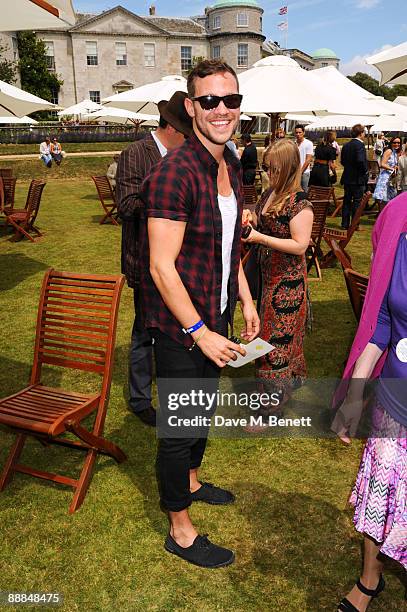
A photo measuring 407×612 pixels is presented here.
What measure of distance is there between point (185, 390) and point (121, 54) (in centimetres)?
6299

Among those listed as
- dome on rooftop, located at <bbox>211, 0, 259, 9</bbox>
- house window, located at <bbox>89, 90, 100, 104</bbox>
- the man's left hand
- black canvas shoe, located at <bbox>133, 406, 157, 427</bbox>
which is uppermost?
dome on rooftop, located at <bbox>211, 0, 259, 9</bbox>

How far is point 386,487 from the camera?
2006 millimetres

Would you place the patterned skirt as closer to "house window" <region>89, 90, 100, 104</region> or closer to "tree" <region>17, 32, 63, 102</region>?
"tree" <region>17, 32, 63, 102</region>

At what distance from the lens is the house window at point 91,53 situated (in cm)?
5612

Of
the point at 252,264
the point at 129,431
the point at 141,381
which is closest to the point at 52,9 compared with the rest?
the point at 252,264

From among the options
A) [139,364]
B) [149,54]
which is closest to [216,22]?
[149,54]

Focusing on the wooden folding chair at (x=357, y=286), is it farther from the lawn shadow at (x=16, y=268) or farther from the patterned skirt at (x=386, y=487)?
the lawn shadow at (x=16, y=268)

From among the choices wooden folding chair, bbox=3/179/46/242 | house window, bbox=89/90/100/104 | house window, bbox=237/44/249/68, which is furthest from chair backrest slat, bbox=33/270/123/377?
house window, bbox=237/44/249/68

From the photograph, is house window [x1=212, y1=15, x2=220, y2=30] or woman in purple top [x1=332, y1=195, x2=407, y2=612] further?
house window [x1=212, y1=15, x2=220, y2=30]

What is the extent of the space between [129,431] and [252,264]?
162 centimetres

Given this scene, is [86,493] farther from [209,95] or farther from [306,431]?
[209,95]

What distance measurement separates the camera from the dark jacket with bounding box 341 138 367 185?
10305mm

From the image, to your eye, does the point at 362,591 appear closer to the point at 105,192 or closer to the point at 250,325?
the point at 250,325

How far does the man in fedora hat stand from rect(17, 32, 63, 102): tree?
174 ft
